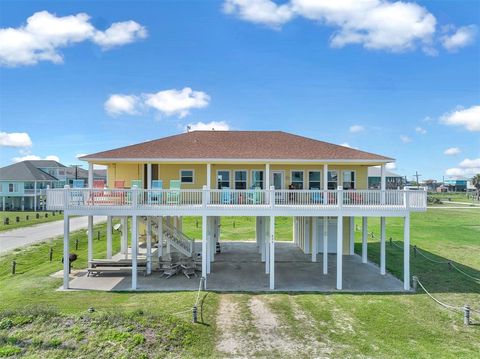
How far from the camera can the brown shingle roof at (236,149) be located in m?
18.2

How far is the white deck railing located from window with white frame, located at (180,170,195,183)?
324 centimetres

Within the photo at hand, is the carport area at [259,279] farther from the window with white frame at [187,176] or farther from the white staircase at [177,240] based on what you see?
the window with white frame at [187,176]

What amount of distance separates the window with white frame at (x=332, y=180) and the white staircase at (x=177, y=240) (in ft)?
28.9

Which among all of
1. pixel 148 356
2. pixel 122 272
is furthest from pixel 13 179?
pixel 148 356

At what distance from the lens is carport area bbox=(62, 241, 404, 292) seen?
16031mm

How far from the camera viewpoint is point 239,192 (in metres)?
16.7

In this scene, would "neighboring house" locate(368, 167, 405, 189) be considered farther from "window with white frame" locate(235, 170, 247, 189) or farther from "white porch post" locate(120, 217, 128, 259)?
"white porch post" locate(120, 217, 128, 259)

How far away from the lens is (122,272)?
18875 mm

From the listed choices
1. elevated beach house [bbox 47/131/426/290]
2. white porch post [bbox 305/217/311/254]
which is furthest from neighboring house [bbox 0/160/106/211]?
white porch post [bbox 305/217/311/254]

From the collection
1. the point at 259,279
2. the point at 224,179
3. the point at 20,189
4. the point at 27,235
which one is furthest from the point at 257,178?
the point at 20,189

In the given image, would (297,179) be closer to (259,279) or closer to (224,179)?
(224,179)

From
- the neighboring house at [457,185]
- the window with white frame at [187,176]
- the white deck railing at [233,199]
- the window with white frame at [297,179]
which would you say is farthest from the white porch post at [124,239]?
the neighboring house at [457,185]

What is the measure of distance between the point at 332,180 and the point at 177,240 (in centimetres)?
988

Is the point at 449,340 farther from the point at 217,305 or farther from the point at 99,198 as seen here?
the point at 99,198
